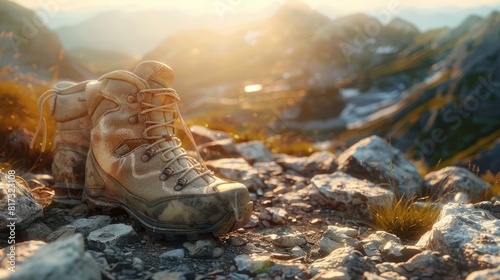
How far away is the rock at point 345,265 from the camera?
3020mm

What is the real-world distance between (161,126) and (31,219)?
1549 millimetres

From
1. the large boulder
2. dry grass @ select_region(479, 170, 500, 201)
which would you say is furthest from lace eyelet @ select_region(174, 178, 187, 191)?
dry grass @ select_region(479, 170, 500, 201)

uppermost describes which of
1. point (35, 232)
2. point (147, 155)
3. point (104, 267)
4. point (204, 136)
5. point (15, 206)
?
Answer: point (147, 155)

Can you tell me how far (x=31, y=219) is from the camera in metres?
3.76

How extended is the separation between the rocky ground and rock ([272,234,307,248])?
11 millimetres

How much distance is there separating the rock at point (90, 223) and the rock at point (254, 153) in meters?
3.95

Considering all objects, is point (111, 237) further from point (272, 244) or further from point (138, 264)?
point (272, 244)

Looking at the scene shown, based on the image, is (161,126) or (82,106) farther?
(82,106)

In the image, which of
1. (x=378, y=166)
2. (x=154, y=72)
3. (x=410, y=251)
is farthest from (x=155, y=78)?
(x=378, y=166)

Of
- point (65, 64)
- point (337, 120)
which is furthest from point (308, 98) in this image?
point (65, 64)

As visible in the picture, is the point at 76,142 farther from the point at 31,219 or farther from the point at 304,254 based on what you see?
the point at 304,254

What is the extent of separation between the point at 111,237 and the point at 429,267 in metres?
2.70

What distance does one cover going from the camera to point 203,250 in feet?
11.5

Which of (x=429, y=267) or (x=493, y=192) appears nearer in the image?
(x=429, y=267)
